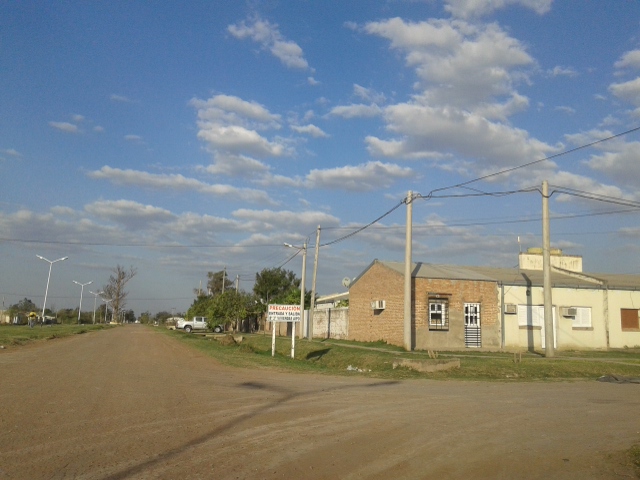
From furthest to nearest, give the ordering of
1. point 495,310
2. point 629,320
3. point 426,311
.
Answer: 1. point 629,320
2. point 495,310
3. point 426,311

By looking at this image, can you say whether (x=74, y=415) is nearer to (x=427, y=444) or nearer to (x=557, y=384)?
(x=427, y=444)

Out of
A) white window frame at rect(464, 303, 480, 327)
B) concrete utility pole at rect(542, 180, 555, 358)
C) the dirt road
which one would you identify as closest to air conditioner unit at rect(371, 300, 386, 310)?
white window frame at rect(464, 303, 480, 327)

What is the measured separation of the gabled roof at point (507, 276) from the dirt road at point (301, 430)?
1619cm

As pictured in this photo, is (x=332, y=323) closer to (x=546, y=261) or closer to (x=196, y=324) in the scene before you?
(x=546, y=261)

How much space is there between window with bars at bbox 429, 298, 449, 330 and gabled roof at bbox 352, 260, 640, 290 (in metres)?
1.28

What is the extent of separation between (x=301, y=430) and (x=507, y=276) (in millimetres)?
28224

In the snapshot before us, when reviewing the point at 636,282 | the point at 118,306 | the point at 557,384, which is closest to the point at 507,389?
Result: the point at 557,384

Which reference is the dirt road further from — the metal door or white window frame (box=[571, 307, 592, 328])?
white window frame (box=[571, 307, 592, 328])

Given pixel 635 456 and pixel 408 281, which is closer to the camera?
pixel 635 456

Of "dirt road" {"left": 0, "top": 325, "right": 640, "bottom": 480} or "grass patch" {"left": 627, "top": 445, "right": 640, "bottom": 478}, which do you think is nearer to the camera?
"dirt road" {"left": 0, "top": 325, "right": 640, "bottom": 480}

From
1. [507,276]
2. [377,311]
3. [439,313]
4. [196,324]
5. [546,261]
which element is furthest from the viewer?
[196,324]

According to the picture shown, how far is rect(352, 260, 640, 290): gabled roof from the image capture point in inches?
1262

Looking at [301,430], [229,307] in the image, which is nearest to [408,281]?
[301,430]

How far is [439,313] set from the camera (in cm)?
3092
